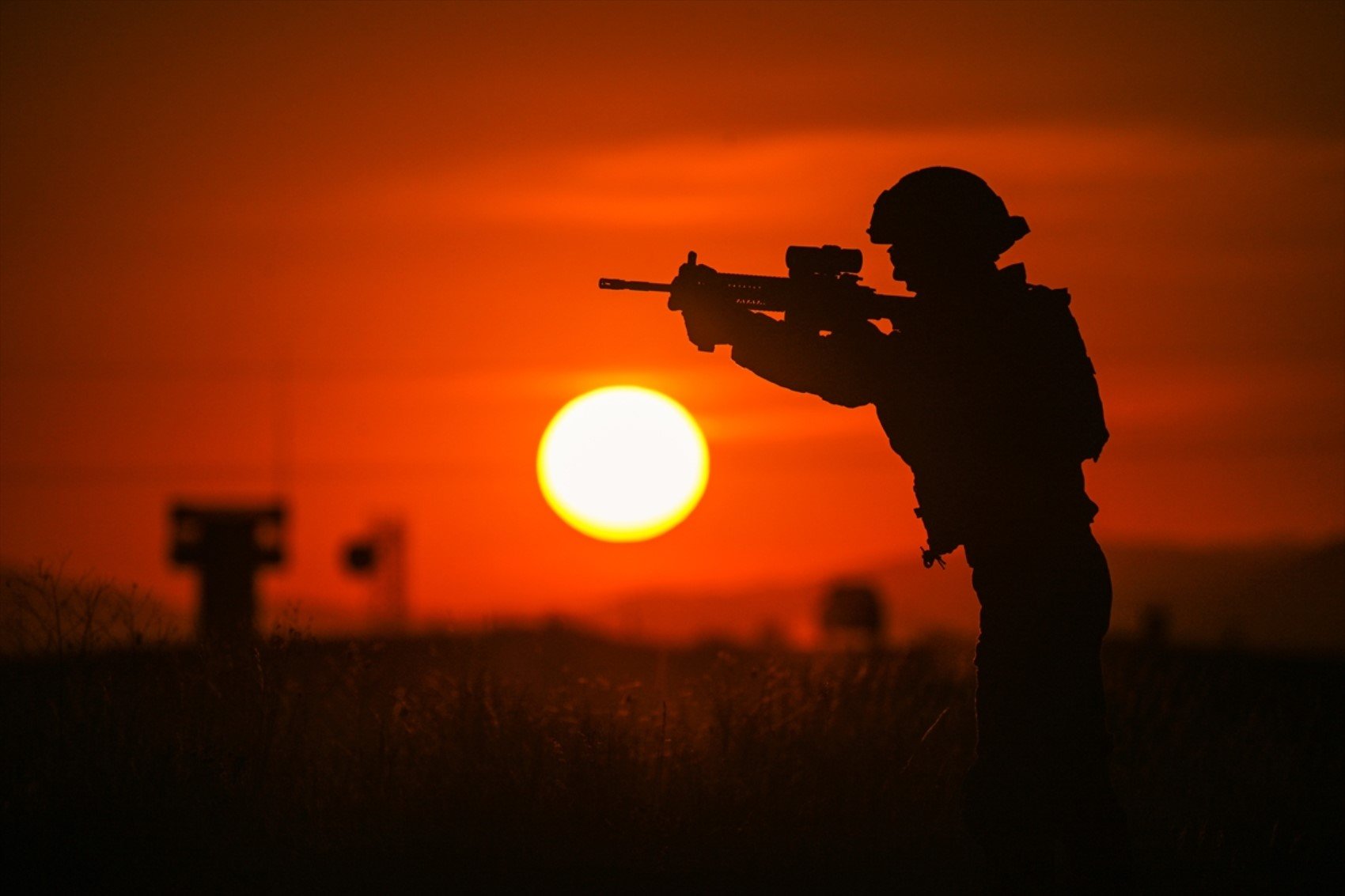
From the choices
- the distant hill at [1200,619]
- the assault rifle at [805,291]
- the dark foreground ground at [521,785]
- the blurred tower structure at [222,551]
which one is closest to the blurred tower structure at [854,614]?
the distant hill at [1200,619]

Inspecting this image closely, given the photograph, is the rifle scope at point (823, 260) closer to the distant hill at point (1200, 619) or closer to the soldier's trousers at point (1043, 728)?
the soldier's trousers at point (1043, 728)

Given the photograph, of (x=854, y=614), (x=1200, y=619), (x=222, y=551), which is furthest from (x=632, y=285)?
(x=1200, y=619)

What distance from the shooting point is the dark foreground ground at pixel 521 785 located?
757cm

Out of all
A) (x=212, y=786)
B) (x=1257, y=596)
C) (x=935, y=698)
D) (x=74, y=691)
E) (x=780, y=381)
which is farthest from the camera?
(x=1257, y=596)

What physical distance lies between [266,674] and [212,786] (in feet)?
2.91

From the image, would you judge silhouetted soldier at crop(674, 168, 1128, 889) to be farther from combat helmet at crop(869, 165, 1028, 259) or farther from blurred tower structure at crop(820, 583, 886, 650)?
blurred tower structure at crop(820, 583, 886, 650)

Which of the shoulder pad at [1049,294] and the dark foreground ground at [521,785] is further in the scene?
the dark foreground ground at [521,785]

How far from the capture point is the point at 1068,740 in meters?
6.35

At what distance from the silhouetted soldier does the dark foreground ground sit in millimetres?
1568

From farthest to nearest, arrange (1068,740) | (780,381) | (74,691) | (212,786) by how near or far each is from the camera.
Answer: (74,691), (212,786), (780,381), (1068,740)

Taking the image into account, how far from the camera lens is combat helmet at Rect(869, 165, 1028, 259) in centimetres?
659

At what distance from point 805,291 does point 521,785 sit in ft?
8.92

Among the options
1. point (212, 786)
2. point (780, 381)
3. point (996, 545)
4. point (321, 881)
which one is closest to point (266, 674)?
point (212, 786)

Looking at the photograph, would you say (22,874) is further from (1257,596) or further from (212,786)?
(1257,596)
